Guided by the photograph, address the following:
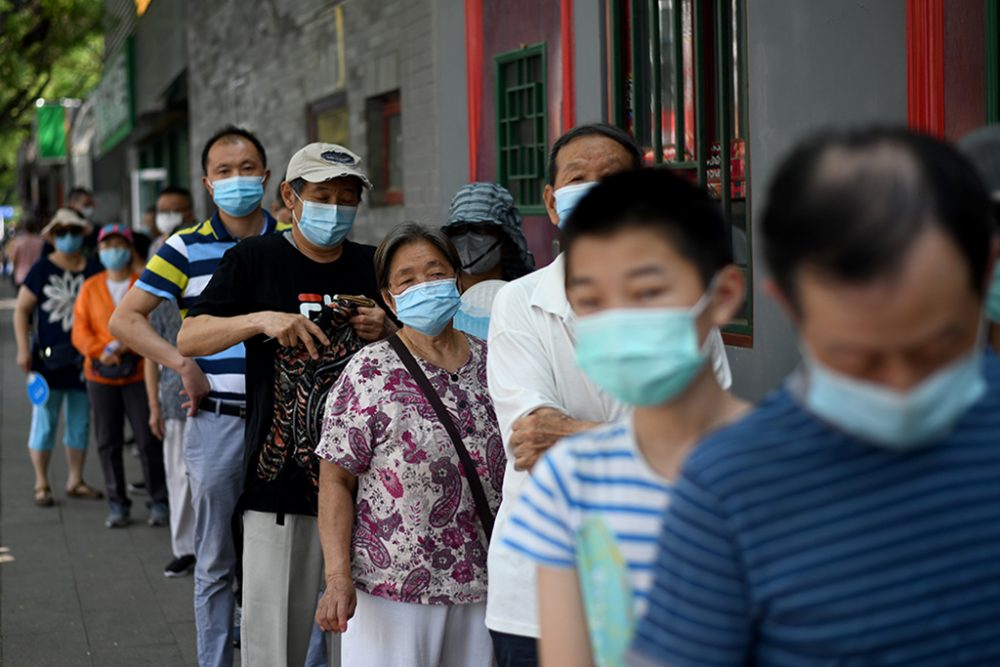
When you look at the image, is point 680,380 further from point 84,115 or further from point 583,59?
point 84,115

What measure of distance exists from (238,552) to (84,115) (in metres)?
38.3

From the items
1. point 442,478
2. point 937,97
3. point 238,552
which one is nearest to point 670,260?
point 442,478

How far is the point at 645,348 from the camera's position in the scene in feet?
6.14

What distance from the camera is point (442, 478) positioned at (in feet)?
12.2

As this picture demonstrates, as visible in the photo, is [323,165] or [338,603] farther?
[323,165]

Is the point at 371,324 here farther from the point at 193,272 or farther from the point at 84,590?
the point at 84,590

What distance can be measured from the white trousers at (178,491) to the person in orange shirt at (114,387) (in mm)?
1450

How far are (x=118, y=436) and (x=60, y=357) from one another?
106 cm

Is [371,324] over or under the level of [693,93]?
under

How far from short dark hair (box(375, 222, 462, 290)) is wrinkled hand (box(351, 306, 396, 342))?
1.49 ft

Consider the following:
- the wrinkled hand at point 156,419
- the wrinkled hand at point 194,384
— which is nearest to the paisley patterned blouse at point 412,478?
the wrinkled hand at point 194,384

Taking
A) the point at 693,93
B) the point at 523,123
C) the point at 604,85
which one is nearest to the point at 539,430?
the point at 693,93

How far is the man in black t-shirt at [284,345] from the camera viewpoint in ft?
14.7

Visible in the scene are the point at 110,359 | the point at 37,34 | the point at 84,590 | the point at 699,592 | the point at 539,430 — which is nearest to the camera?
the point at 699,592
